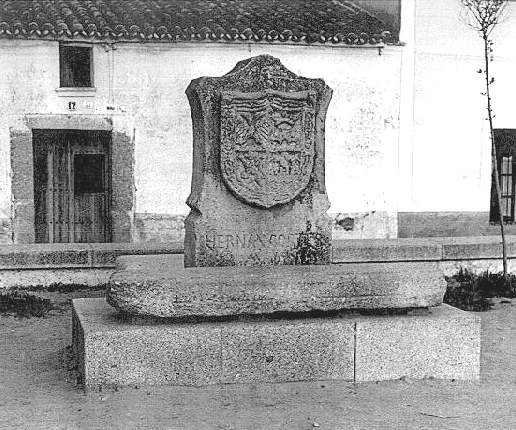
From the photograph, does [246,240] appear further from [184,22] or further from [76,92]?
[184,22]

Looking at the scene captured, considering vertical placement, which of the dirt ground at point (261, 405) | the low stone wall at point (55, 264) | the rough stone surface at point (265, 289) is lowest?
the dirt ground at point (261, 405)

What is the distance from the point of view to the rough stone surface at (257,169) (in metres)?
→ 6.23

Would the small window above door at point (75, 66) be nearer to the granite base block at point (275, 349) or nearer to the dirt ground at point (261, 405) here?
the dirt ground at point (261, 405)

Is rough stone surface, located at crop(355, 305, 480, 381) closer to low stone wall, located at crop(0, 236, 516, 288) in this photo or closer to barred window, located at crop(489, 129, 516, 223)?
low stone wall, located at crop(0, 236, 516, 288)

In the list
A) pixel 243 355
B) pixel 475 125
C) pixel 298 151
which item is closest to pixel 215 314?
pixel 243 355

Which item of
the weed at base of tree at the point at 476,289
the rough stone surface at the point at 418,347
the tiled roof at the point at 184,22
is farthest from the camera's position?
the tiled roof at the point at 184,22

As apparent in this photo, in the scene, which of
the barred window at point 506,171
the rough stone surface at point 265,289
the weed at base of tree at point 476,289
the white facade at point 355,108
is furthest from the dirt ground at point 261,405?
the barred window at point 506,171

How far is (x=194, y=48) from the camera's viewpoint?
12422 millimetres

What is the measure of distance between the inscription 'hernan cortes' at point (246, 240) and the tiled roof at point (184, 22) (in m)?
6.45

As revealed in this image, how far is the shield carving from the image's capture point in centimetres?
623

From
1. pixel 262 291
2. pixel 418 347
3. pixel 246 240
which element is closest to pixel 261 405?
pixel 262 291

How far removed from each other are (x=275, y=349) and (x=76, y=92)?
7.48 meters

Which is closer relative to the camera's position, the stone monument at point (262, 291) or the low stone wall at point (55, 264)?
the stone monument at point (262, 291)

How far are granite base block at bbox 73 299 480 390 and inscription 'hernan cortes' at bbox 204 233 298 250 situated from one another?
2.28 feet
